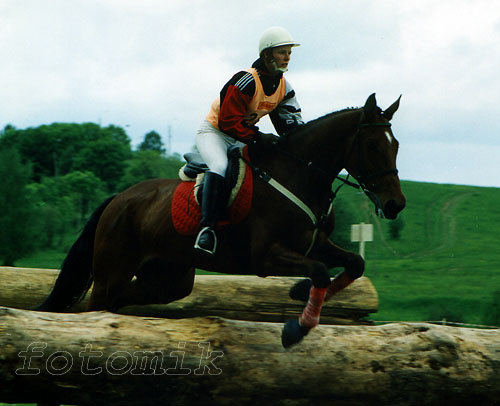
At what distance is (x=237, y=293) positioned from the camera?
22.2 ft

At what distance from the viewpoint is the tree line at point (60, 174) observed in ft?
108

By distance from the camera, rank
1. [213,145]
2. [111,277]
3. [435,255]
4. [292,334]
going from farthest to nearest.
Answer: [435,255]
[111,277]
[213,145]
[292,334]

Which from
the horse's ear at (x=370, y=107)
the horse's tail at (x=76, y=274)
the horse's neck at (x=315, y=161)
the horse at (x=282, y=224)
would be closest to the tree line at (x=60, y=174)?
the horse's tail at (x=76, y=274)

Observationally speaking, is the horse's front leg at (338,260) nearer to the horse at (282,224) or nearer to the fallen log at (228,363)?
the horse at (282,224)

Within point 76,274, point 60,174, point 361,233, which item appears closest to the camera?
point 76,274

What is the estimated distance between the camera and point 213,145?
198 inches

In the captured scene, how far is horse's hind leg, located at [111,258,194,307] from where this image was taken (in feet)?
18.6

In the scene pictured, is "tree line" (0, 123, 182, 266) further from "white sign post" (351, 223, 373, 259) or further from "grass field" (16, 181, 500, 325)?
"white sign post" (351, 223, 373, 259)

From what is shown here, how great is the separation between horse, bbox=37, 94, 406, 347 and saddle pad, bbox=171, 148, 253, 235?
5 centimetres

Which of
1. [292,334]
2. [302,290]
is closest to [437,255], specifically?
[302,290]

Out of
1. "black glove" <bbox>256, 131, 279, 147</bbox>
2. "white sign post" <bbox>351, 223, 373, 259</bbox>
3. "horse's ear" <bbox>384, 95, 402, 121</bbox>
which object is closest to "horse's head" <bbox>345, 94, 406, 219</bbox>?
"horse's ear" <bbox>384, 95, 402, 121</bbox>

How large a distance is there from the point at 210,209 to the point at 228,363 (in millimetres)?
1235

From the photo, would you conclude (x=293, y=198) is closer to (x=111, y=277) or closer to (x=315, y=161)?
(x=315, y=161)

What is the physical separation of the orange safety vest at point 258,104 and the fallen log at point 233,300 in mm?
2293
